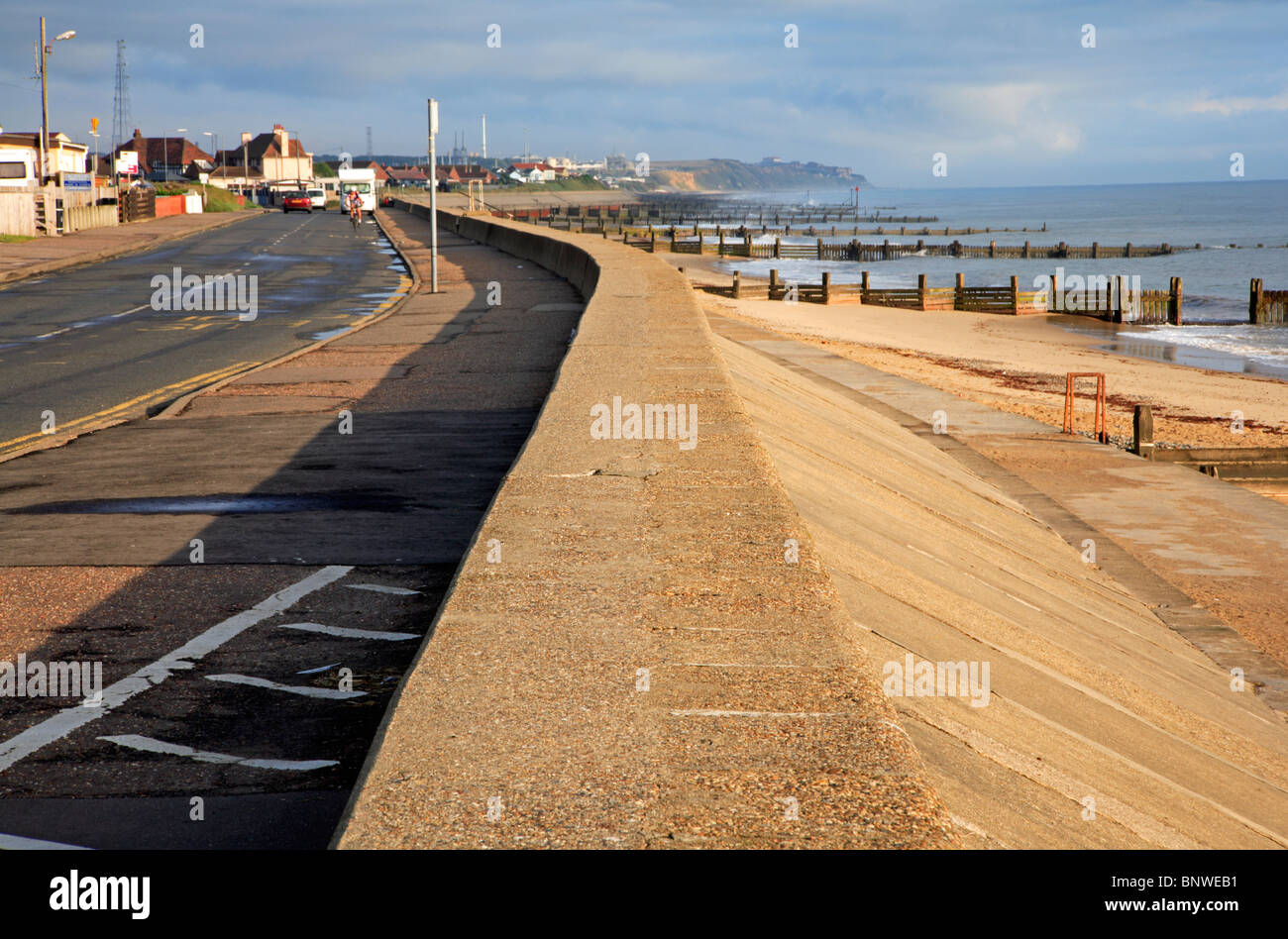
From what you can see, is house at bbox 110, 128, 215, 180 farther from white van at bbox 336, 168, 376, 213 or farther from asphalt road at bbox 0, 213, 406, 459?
asphalt road at bbox 0, 213, 406, 459

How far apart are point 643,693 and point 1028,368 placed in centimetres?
3173

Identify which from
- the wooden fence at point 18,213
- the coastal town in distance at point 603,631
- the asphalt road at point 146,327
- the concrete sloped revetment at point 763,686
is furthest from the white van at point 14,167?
the concrete sloped revetment at point 763,686

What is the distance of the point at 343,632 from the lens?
6.57 meters

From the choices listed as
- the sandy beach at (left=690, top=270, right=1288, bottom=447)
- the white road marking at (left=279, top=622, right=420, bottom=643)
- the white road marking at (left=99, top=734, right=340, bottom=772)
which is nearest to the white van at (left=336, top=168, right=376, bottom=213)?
the sandy beach at (left=690, top=270, right=1288, bottom=447)

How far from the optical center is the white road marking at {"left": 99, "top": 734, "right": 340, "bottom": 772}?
4.89 m

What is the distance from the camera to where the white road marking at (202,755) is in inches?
193

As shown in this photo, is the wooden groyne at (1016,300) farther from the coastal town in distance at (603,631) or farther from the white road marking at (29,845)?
the white road marking at (29,845)

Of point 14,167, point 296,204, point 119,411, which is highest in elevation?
point 14,167

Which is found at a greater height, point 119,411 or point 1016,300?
point 1016,300

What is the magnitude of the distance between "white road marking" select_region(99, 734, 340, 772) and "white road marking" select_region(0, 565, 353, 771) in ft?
0.88

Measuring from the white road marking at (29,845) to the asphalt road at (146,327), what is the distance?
8.70m

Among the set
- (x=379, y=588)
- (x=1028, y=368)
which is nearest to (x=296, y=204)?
(x=1028, y=368)

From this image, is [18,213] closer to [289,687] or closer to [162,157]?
[289,687]
